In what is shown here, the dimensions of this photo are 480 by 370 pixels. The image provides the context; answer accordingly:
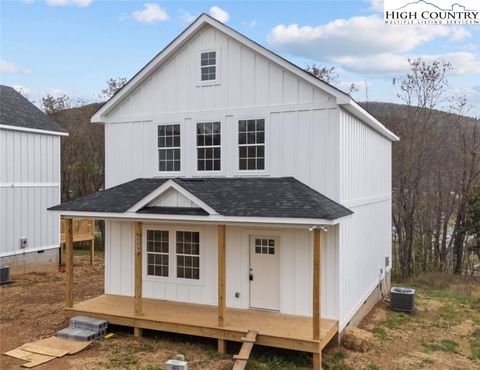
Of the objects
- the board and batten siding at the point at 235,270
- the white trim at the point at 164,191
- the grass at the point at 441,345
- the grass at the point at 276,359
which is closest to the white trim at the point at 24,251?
the board and batten siding at the point at 235,270

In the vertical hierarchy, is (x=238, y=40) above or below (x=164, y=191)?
above

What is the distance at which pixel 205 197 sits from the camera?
1009cm

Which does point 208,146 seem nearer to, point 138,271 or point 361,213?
point 138,271

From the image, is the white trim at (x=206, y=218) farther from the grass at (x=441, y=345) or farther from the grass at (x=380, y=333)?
the grass at (x=441, y=345)

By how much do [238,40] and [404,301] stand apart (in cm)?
923

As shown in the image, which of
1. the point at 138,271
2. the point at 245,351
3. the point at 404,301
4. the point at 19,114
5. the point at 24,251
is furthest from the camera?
the point at 19,114

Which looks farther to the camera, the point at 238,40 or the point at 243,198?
the point at 238,40

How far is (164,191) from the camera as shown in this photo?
10266mm

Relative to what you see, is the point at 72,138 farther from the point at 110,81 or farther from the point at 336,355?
the point at 336,355

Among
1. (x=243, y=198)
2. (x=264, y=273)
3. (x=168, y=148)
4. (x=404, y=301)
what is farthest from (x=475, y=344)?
(x=168, y=148)

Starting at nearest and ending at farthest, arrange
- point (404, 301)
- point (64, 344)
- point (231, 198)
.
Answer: point (64, 344), point (231, 198), point (404, 301)

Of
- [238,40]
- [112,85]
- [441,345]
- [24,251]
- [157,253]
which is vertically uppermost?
[112,85]

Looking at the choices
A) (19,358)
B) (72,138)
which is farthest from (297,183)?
(72,138)

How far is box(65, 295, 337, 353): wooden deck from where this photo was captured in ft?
29.8
